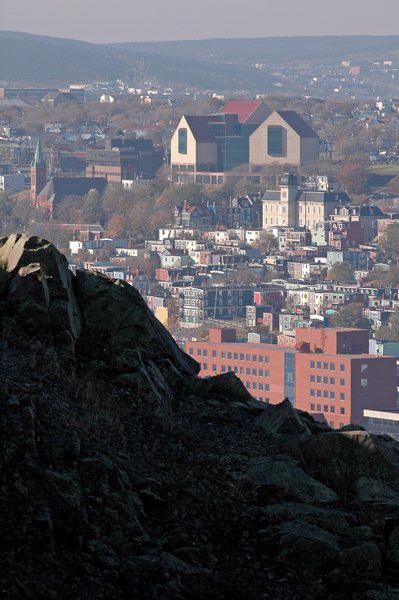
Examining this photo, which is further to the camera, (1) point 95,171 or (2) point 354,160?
(1) point 95,171

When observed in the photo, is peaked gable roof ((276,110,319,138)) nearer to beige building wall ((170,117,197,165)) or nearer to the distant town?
the distant town

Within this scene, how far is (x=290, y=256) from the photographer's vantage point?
76688 millimetres

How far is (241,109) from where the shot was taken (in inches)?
4983

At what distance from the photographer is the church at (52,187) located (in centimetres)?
9725

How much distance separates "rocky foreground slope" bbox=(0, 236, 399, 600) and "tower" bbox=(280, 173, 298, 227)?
8325 centimetres

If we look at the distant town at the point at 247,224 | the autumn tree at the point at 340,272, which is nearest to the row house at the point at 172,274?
the distant town at the point at 247,224

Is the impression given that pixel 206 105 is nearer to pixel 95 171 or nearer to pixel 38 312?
pixel 95 171

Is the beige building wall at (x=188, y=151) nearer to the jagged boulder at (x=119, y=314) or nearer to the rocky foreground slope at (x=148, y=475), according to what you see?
the jagged boulder at (x=119, y=314)

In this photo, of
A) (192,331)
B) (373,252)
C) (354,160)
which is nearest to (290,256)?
(373,252)

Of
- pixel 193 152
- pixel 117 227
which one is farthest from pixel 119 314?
pixel 193 152

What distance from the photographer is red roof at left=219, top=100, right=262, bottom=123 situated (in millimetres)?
122819

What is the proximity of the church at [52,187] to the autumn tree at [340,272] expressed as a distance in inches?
1291

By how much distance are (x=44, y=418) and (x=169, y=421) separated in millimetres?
881

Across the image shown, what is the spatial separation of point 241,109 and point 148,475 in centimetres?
12346
